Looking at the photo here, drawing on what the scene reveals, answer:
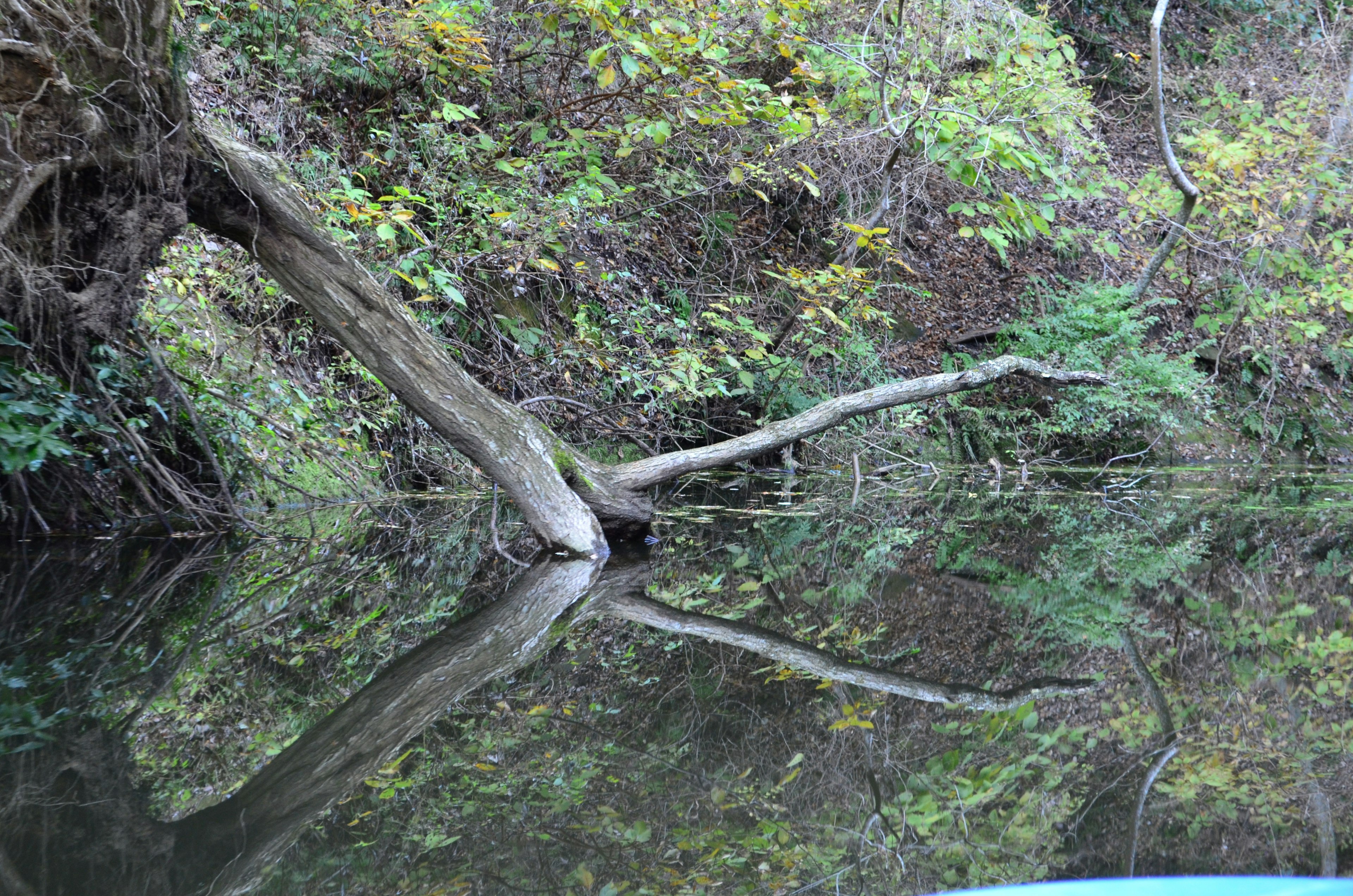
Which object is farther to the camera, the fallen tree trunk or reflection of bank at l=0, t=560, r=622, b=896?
the fallen tree trunk

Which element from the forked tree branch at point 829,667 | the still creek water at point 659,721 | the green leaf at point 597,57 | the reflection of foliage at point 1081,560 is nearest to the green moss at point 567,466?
the still creek water at point 659,721

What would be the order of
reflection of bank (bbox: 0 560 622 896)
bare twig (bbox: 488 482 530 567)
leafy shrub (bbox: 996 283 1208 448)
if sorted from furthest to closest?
leafy shrub (bbox: 996 283 1208 448)
bare twig (bbox: 488 482 530 567)
reflection of bank (bbox: 0 560 622 896)

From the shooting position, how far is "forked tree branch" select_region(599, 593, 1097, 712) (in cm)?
267

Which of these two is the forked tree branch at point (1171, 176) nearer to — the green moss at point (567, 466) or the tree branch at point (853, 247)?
the tree branch at point (853, 247)

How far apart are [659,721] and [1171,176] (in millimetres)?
10272

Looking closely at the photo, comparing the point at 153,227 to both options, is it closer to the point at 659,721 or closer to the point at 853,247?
the point at 659,721

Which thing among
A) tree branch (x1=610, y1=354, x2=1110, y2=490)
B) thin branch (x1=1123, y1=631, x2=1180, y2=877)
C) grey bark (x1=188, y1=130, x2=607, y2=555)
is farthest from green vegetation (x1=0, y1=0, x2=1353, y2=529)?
thin branch (x1=1123, y1=631, x2=1180, y2=877)

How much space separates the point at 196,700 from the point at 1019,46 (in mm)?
8459

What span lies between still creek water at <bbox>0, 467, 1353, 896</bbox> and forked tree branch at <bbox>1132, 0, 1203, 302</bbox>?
5.98m

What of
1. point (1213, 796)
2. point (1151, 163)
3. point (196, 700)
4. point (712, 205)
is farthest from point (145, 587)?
point (1151, 163)

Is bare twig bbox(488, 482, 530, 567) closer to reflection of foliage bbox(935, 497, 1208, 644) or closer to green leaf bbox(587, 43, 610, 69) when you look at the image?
reflection of foliage bbox(935, 497, 1208, 644)

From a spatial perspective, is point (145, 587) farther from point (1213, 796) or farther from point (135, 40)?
point (1213, 796)

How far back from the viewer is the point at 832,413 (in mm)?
6523

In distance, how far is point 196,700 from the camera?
99.8 inches
